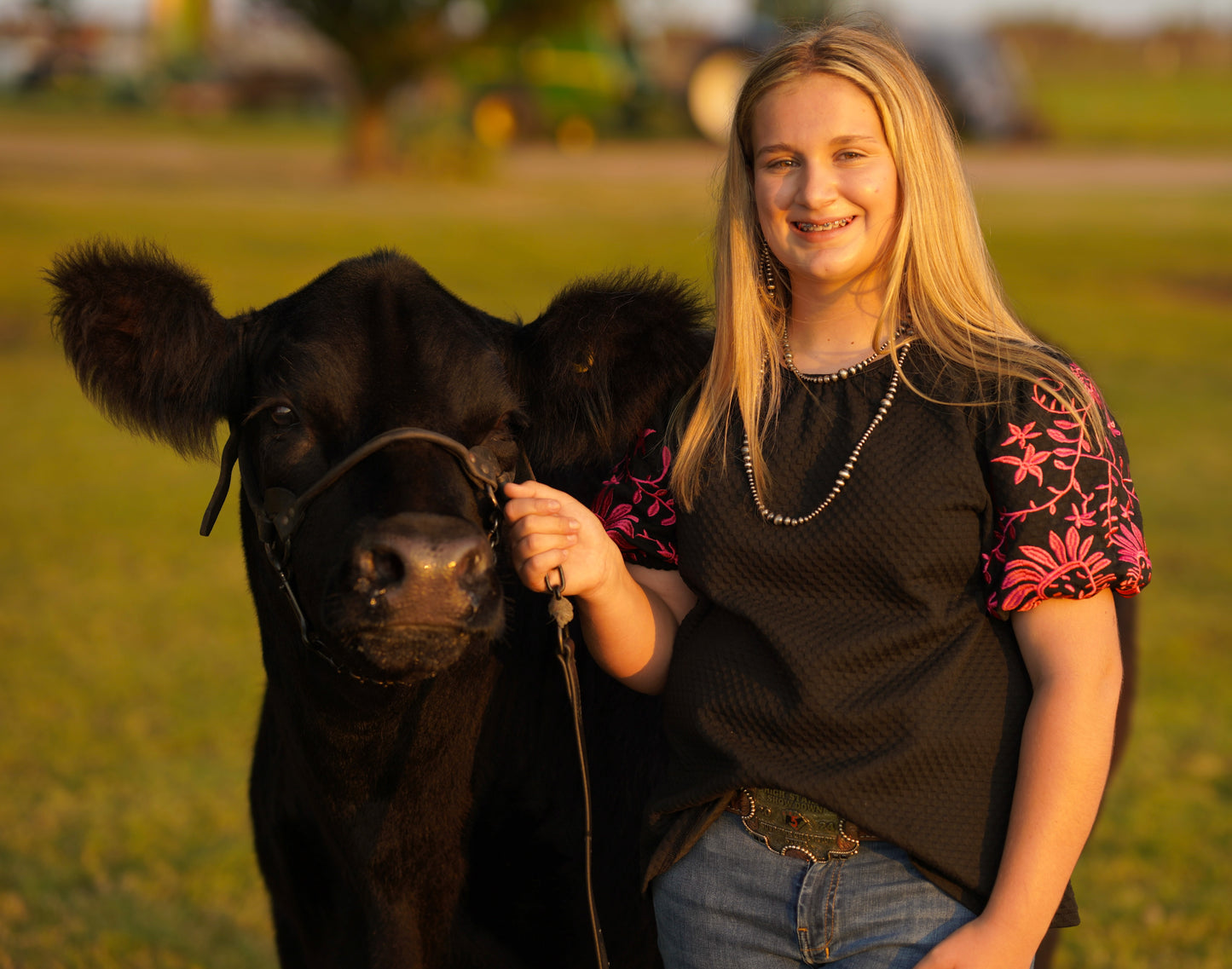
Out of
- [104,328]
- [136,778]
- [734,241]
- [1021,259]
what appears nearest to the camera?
[734,241]

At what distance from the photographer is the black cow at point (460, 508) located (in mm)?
2584

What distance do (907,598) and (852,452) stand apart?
263mm

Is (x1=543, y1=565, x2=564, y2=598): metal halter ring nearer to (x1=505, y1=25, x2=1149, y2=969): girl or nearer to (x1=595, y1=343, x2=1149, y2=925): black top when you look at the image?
(x1=505, y1=25, x2=1149, y2=969): girl

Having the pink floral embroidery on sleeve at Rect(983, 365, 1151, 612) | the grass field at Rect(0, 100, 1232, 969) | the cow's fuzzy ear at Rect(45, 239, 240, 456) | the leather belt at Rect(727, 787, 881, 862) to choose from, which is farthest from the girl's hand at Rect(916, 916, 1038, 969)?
the cow's fuzzy ear at Rect(45, 239, 240, 456)

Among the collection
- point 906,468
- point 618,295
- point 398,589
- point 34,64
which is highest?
point 34,64

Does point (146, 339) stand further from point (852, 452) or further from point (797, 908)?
point (797, 908)

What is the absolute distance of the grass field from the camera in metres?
4.86

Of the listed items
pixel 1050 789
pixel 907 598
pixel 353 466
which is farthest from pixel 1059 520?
pixel 353 466

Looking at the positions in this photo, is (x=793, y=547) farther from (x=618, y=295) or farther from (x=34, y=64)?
(x=34, y=64)

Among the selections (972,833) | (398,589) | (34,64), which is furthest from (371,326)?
(34,64)

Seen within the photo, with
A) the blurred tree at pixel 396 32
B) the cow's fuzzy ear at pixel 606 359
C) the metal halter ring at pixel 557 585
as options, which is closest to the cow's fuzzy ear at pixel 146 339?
the cow's fuzzy ear at pixel 606 359

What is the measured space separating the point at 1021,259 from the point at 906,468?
2235 centimetres

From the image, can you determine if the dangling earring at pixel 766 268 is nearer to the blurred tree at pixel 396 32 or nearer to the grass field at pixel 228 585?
the grass field at pixel 228 585

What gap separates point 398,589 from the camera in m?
2.19
